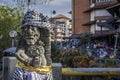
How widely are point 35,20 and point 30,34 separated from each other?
202 millimetres

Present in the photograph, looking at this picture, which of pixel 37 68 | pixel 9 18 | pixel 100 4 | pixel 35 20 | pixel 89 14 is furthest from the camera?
pixel 89 14

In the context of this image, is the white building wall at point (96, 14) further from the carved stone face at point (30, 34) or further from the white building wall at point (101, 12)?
the carved stone face at point (30, 34)

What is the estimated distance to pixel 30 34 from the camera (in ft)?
17.5

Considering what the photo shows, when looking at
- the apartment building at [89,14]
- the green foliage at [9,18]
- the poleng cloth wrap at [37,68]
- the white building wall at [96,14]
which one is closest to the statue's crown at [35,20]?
the poleng cloth wrap at [37,68]

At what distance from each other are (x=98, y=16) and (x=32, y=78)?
5153 cm

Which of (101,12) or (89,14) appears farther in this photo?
(89,14)

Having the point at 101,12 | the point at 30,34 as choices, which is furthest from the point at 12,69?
the point at 101,12

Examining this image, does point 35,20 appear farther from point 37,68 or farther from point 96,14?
point 96,14

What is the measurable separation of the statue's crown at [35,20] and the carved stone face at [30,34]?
5 centimetres

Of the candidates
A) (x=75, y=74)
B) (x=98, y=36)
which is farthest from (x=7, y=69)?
(x=98, y=36)

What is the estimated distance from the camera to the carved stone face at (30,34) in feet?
17.5

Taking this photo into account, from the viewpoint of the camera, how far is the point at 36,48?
5355 millimetres

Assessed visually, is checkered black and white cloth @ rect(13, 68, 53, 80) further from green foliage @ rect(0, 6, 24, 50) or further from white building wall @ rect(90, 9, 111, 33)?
white building wall @ rect(90, 9, 111, 33)

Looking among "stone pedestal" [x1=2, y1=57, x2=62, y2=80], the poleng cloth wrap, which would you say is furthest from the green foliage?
the poleng cloth wrap
